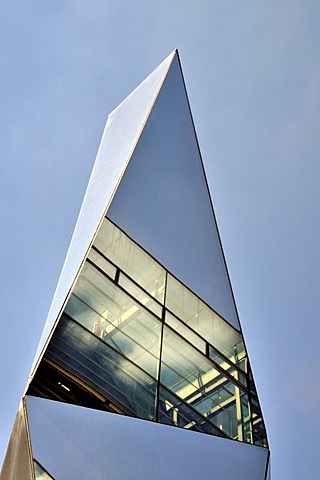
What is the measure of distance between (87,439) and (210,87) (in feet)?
83.4

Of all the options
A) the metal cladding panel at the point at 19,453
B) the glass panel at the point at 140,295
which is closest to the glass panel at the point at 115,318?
the glass panel at the point at 140,295

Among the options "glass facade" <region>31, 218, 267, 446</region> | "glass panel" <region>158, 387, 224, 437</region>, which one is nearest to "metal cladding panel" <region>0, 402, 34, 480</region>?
"glass facade" <region>31, 218, 267, 446</region>

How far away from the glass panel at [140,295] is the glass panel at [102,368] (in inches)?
37.6

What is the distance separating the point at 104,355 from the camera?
6.70m

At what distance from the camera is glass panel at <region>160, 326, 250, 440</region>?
7.46 m

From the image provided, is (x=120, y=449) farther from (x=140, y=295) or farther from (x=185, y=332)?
(x=185, y=332)

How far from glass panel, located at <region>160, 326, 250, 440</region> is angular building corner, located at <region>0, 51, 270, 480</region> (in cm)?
2

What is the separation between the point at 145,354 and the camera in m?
7.21

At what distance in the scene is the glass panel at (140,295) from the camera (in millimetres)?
7554

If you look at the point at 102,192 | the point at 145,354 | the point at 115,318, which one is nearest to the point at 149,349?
the point at 145,354

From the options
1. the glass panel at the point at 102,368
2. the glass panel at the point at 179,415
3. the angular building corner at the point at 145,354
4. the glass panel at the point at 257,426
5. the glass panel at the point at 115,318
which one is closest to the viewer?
the angular building corner at the point at 145,354

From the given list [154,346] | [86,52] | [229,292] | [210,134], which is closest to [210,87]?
[210,134]

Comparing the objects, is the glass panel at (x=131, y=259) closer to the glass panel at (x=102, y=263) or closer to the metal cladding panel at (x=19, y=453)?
the glass panel at (x=102, y=263)

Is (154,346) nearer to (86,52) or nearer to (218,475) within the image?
(218,475)
